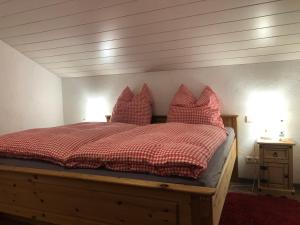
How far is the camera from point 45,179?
1.61 meters

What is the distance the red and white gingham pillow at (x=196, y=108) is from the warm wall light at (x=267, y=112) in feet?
1.37

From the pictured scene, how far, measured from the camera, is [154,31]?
263 cm

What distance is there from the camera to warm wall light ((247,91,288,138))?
113 inches

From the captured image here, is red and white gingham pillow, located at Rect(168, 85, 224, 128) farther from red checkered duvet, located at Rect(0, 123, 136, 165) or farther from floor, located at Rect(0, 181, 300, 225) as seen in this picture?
red checkered duvet, located at Rect(0, 123, 136, 165)

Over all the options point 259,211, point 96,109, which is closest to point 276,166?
point 259,211

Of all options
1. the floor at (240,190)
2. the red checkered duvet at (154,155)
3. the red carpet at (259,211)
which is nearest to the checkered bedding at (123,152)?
the red checkered duvet at (154,155)

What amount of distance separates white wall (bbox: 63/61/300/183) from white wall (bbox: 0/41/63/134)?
943 millimetres

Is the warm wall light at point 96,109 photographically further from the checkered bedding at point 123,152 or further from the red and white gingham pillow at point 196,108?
the checkered bedding at point 123,152

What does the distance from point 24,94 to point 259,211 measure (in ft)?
10.8

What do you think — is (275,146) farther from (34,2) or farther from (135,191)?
(34,2)

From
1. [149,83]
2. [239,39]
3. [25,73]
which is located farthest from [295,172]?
[25,73]

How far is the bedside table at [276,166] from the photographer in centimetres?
257

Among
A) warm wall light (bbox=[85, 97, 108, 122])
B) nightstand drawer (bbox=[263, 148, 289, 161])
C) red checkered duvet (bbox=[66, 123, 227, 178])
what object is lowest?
nightstand drawer (bbox=[263, 148, 289, 161])

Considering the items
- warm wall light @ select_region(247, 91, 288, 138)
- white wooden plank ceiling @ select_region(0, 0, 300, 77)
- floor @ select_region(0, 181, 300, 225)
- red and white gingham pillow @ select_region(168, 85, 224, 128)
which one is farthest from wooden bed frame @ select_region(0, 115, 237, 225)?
warm wall light @ select_region(247, 91, 288, 138)
